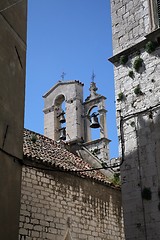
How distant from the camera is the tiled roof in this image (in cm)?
1354

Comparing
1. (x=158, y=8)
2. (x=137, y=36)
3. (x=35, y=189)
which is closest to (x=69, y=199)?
(x=35, y=189)

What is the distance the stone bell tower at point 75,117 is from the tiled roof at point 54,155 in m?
1.65

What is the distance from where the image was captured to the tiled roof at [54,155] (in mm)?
13539

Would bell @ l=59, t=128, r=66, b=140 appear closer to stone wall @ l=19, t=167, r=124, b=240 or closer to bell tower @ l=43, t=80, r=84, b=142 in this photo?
bell tower @ l=43, t=80, r=84, b=142

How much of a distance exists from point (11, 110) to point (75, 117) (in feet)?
39.2

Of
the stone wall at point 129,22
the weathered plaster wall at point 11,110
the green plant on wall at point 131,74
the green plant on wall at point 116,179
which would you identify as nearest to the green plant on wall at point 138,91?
the green plant on wall at point 131,74

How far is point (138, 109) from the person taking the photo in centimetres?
1042

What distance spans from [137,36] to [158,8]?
38.9 inches

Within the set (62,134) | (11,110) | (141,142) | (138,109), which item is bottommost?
(11,110)

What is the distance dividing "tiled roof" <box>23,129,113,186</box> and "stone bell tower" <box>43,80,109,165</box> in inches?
64.9

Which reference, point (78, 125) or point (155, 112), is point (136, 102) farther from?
point (78, 125)

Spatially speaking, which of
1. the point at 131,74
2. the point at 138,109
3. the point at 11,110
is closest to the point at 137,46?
the point at 131,74

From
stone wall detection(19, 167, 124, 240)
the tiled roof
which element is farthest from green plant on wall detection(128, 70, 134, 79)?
stone wall detection(19, 167, 124, 240)

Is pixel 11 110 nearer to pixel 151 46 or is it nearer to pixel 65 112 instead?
pixel 151 46
